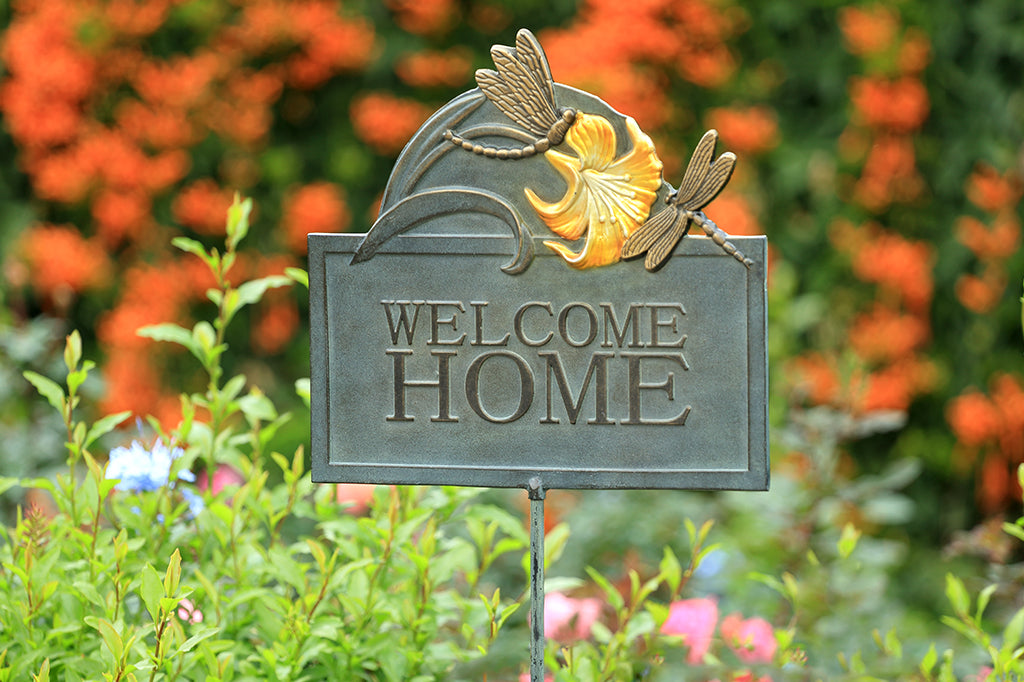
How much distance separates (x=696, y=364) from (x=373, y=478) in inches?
17.5

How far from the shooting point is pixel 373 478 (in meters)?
1.17

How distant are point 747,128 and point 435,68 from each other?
1.10 m

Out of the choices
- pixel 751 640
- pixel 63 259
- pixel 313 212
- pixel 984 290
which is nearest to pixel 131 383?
pixel 63 259

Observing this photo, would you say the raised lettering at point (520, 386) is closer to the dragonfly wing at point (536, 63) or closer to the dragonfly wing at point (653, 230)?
the dragonfly wing at point (653, 230)

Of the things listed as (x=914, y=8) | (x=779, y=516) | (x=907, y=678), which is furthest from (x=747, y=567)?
(x=914, y=8)

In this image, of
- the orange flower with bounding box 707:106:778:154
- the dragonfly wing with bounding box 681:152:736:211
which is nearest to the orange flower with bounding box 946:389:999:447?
the orange flower with bounding box 707:106:778:154

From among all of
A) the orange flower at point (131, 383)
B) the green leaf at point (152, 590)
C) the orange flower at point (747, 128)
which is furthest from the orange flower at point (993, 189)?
the orange flower at point (131, 383)

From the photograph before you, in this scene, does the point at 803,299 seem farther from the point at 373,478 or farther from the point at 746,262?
the point at 373,478

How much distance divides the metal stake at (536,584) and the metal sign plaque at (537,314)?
0.8 inches

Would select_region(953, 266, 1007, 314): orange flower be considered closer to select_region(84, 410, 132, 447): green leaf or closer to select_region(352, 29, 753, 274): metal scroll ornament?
select_region(352, 29, 753, 274): metal scroll ornament

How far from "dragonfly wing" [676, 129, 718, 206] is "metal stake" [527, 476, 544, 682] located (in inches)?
15.9

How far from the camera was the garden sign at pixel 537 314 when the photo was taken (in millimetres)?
1124

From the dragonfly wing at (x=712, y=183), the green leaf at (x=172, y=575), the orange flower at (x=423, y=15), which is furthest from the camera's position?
the orange flower at (x=423, y=15)

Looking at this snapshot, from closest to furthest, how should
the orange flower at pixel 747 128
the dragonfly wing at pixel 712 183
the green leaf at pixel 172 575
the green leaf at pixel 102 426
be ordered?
the green leaf at pixel 172 575 → the dragonfly wing at pixel 712 183 → the green leaf at pixel 102 426 → the orange flower at pixel 747 128
